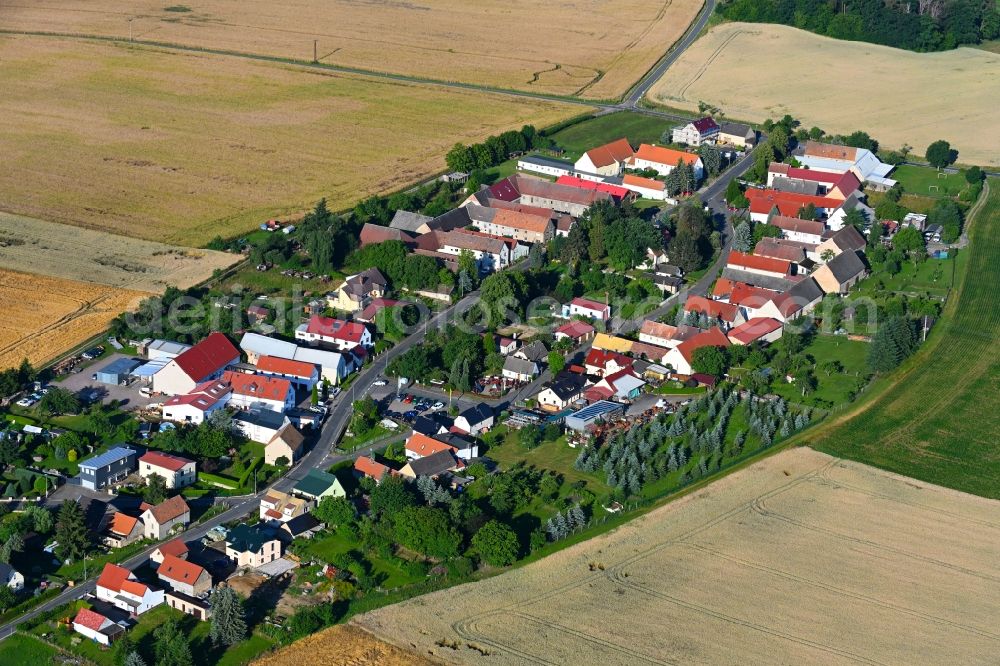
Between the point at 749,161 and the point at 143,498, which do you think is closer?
the point at 143,498

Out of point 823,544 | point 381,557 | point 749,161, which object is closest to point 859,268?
point 749,161

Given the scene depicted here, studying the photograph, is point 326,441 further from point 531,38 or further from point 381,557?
point 531,38

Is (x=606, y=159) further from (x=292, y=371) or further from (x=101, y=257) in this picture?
(x=292, y=371)

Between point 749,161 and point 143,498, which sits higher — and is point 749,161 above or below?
above

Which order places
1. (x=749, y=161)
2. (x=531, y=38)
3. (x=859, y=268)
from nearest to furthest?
(x=859, y=268) < (x=749, y=161) < (x=531, y=38)

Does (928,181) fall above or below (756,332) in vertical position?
above

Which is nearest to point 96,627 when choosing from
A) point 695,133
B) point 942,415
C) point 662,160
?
point 942,415

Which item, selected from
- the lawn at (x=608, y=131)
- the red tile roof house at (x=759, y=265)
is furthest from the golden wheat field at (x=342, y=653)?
the lawn at (x=608, y=131)
